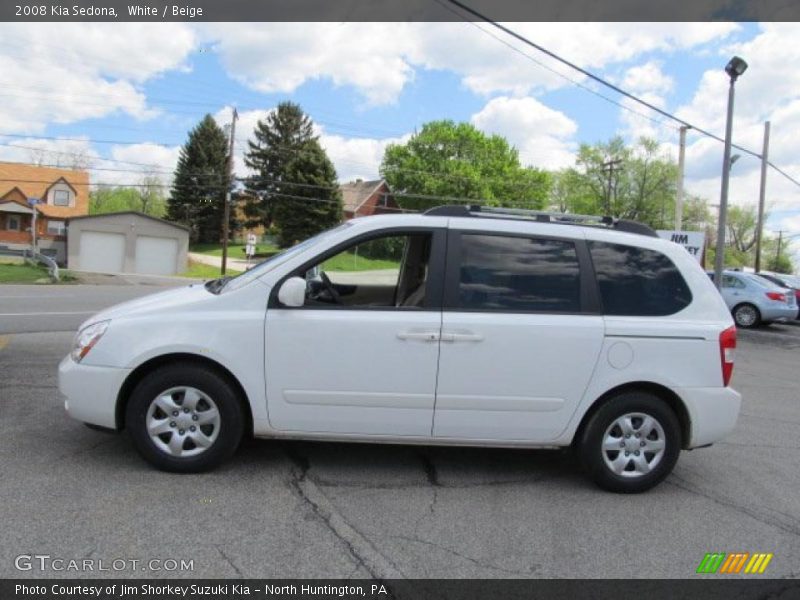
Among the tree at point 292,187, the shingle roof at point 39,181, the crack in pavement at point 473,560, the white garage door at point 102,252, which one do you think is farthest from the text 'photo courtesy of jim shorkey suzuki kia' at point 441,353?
the shingle roof at point 39,181

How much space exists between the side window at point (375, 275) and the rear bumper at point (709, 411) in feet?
6.49

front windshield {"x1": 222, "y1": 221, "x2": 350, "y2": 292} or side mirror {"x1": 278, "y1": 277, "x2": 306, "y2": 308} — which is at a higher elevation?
front windshield {"x1": 222, "y1": 221, "x2": 350, "y2": 292}

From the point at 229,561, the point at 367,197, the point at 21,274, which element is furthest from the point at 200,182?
the point at 229,561

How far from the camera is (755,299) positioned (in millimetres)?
16734

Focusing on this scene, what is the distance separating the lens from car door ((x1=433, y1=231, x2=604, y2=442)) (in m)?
4.13

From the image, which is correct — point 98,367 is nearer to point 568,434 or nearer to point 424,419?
point 424,419

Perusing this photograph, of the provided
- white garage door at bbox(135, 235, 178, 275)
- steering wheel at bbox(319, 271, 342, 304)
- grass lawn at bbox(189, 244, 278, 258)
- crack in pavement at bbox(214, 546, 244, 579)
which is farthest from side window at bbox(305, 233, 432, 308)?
grass lawn at bbox(189, 244, 278, 258)

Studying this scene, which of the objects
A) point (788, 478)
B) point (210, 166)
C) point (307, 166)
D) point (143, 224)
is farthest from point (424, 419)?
point (210, 166)

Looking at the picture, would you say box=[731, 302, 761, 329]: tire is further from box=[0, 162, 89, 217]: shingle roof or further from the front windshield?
box=[0, 162, 89, 217]: shingle roof

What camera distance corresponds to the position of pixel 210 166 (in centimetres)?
6241

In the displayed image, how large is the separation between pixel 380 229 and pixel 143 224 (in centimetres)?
4288

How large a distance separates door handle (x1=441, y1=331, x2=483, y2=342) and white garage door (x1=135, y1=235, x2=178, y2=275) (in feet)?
141

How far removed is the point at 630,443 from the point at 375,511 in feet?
5.96
